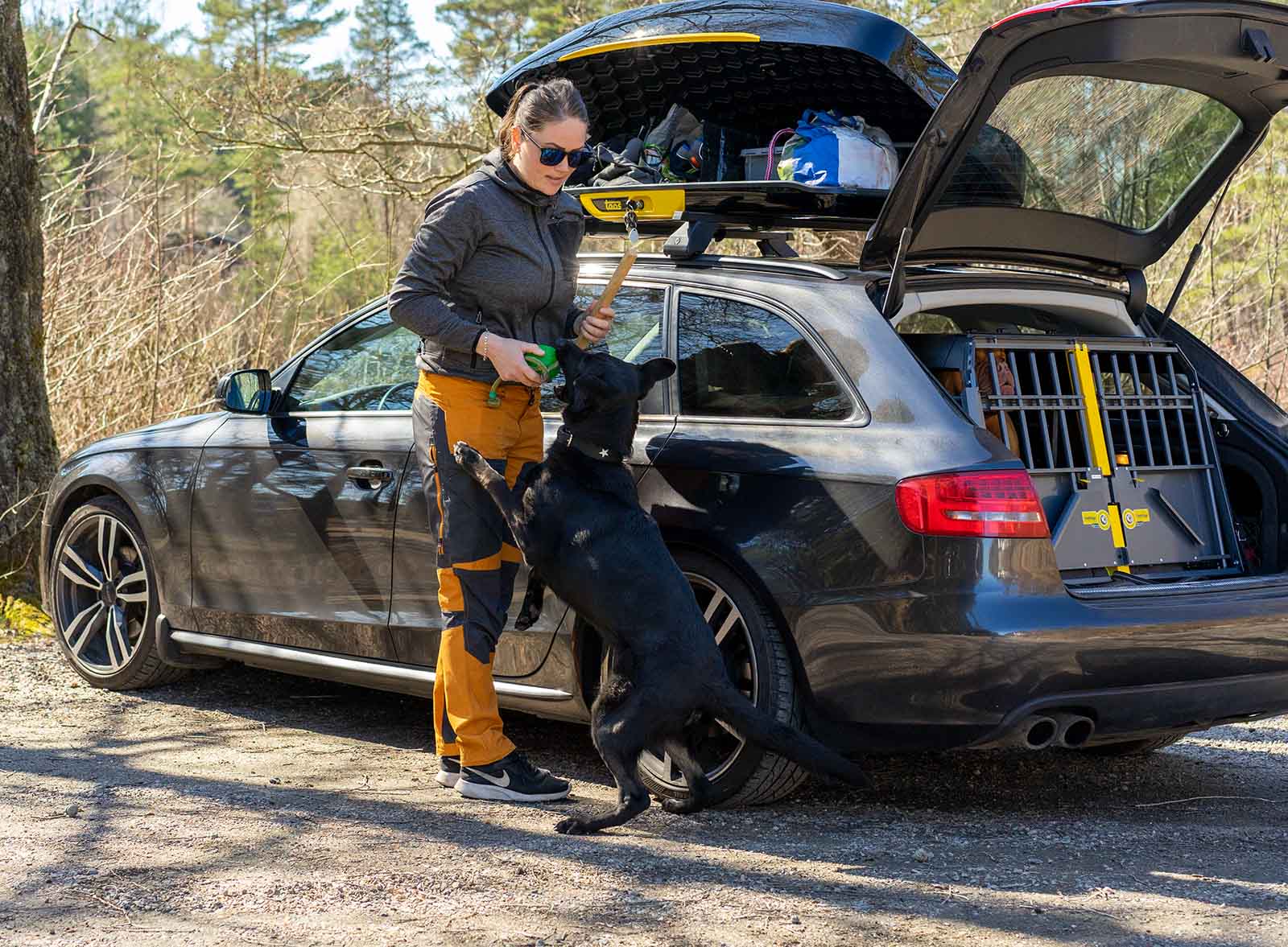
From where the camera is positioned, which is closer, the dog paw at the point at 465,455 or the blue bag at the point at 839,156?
the dog paw at the point at 465,455

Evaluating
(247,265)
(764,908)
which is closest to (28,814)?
(764,908)

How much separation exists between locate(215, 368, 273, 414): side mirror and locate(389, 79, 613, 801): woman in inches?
44.8

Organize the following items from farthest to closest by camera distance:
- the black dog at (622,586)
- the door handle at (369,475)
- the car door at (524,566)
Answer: the door handle at (369,475) < the car door at (524,566) < the black dog at (622,586)

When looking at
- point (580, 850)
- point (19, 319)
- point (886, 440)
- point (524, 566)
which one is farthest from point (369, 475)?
point (19, 319)

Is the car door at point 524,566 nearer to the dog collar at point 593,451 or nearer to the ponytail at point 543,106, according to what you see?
the dog collar at point 593,451

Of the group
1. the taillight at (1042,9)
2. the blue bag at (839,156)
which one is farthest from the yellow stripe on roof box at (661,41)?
the taillight at (1042,9)

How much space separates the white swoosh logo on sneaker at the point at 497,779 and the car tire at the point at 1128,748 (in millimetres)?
2218

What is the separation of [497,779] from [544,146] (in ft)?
6.39

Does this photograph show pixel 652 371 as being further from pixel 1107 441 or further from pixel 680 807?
pixel 1107 441

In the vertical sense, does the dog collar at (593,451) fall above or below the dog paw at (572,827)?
above

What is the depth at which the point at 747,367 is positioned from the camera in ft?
14.6

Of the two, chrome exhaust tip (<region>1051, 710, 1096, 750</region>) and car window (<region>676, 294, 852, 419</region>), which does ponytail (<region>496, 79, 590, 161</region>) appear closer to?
car window (<region>676, 294, 852, 419</region>)

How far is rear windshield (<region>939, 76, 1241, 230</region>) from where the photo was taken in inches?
176

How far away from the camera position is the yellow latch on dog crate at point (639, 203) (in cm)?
475
